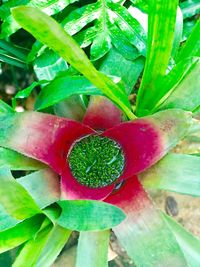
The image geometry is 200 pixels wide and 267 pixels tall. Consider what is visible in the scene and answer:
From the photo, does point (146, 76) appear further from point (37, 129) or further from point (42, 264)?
point (42, 264)

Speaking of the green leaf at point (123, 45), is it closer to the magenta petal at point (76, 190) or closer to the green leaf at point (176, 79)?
the green leaf at point (176, 79)

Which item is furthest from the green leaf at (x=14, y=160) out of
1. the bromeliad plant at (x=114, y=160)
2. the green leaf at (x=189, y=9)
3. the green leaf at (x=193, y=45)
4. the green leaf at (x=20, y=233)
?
the green leaf at (x=189, y=9)

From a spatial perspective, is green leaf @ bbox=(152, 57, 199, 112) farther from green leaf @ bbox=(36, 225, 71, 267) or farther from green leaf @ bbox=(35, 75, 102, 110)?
green leaf @ bbox=(36, 225, 71, 267)

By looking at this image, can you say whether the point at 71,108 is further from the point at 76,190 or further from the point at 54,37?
the point at 54,37

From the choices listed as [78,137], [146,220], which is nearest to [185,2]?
[78,137]

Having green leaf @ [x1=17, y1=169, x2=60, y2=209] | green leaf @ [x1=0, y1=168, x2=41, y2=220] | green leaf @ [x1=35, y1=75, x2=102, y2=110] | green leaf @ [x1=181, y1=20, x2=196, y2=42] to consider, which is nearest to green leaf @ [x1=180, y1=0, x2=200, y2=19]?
green leaf @ [x1=181, y1=20, x2=196, y2=42]
